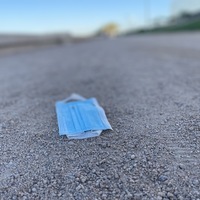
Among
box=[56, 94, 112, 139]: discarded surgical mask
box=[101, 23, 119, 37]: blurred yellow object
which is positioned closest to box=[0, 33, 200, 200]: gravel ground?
box=[56, 94, 112, 139]: discarded surgical mask

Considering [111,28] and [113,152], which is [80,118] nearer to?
[113,152]

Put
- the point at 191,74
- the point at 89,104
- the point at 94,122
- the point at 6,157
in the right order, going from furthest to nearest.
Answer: the point at 191,74 → the point at 89,104 → the point at 94,122 → the point at 6,157

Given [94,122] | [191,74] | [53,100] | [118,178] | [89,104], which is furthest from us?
[191,74]

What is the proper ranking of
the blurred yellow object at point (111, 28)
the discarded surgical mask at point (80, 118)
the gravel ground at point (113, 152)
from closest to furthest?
the gravel ground at point (113, 152) < the discarded surgical mask at point (80, 118) < the blurred yellow object at point (111, 28)

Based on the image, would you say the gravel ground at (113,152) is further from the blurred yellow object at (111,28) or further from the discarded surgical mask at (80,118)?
the blurred yellow object at (111,28)

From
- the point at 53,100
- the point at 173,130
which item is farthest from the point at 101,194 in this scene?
the point at 53,100

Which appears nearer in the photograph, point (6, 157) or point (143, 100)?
point (6, 157)

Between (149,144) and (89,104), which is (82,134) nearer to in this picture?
(149,144)

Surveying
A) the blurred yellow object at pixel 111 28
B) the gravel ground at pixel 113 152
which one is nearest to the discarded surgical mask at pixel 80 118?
the gravel ground at pixel 113 152
